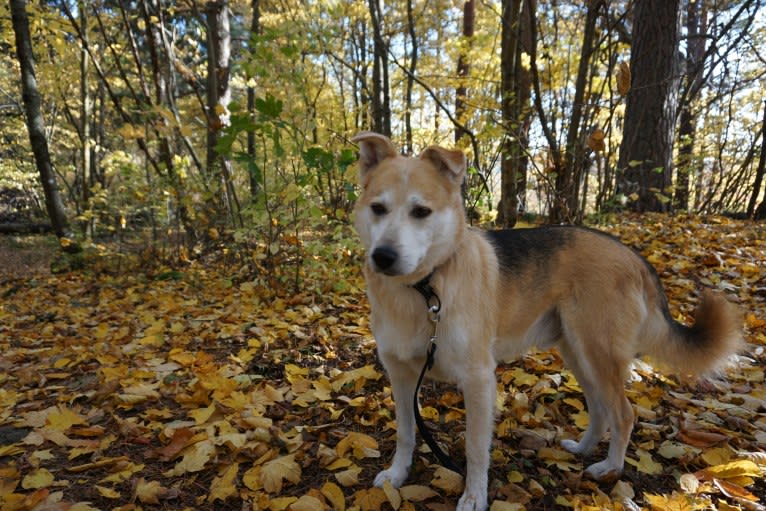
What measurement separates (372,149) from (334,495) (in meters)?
2.01

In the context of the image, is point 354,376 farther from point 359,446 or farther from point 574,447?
point 574,447

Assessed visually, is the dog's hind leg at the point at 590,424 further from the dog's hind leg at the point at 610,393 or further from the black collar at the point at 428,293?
the black collar at the point at 428,293

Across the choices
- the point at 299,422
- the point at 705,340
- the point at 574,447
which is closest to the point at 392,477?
the point at 299,422

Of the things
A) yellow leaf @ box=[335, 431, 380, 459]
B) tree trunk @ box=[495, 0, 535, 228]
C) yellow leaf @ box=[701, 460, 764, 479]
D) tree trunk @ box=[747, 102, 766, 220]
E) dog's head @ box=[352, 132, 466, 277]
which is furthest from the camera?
tree trunk @ box=[747, 102, 766, 220]

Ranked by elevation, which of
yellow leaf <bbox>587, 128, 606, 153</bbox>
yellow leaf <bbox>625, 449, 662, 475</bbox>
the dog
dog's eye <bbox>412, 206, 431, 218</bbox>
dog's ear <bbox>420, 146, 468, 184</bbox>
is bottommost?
yellow leaf <bbox>625, 449, 662, 475</bbox>

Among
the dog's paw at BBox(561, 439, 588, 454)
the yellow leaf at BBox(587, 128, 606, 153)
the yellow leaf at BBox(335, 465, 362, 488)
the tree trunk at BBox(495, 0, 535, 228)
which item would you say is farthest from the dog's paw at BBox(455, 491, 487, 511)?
the tree trunk at BBox(495, 0, 535, 228)

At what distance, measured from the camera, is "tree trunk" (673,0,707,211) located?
8555 mm

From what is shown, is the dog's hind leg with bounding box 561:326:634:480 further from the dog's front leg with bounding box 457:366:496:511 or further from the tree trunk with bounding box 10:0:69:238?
the tree trunk with bounding box 10:0:69:238

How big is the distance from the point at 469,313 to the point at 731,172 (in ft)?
34.8

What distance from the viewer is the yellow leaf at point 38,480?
242 cm

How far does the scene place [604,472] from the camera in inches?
103

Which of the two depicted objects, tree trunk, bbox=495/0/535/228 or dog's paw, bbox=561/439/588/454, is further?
tree trunk, bbox=495/0/535/228

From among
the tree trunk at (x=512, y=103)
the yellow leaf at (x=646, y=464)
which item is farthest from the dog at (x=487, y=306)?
the tree trunk at (x=512, y=103)

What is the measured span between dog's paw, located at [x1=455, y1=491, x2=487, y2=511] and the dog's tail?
1544 millimetres
